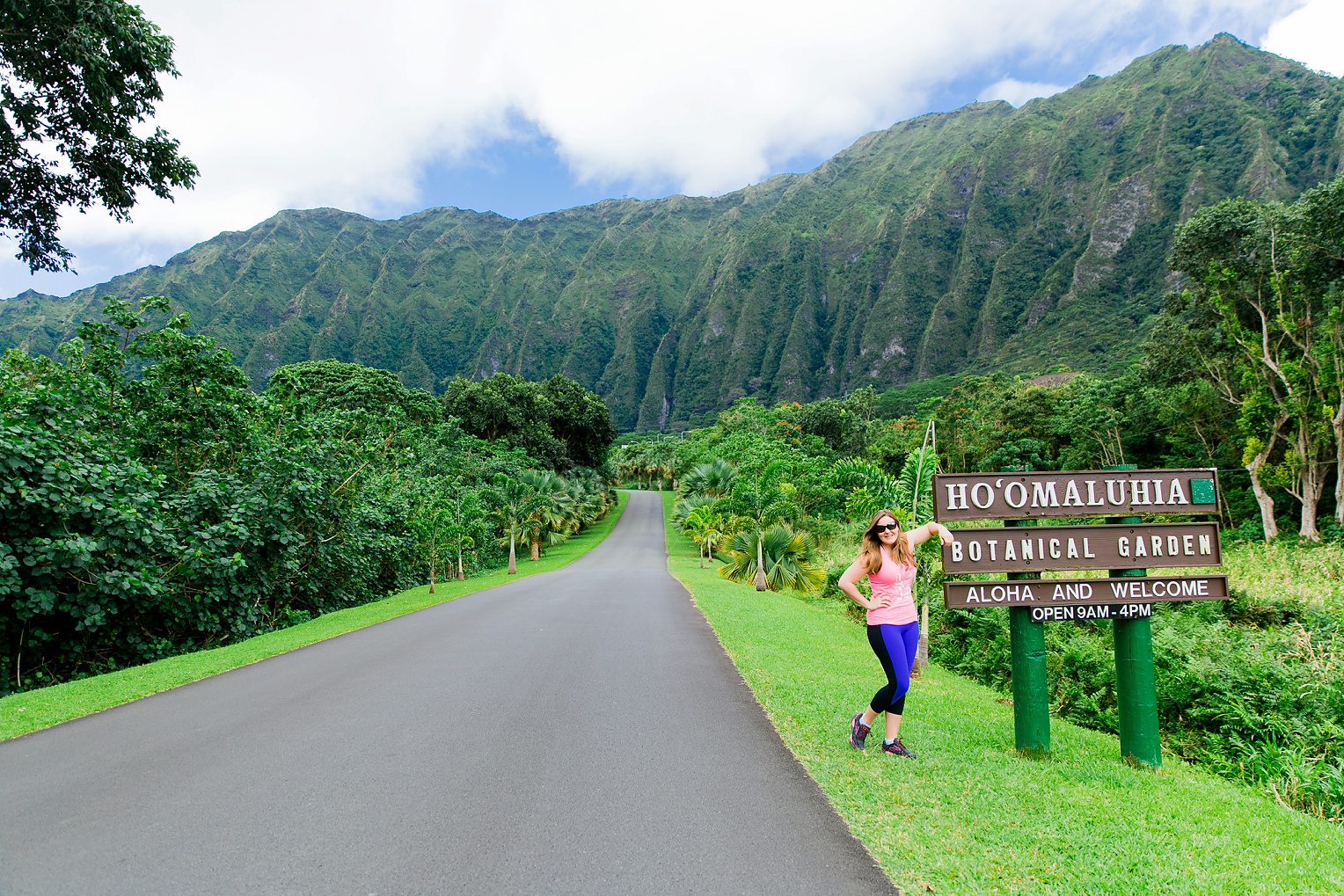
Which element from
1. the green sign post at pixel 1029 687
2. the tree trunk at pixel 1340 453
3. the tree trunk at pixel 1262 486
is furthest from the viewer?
the tree trunk at pixel 1262 486

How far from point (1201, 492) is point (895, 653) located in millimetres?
2935

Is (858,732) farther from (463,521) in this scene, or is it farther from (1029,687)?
(463,521)

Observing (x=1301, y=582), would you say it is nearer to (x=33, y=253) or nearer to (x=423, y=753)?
(x=423, y=753)

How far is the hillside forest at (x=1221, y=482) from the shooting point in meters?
7.33

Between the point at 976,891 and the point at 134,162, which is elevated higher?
the point at 134,162

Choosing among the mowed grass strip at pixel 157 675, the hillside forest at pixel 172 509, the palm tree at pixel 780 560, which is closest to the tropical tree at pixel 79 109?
the hillside forest at pixel 172 509

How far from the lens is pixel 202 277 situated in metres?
166

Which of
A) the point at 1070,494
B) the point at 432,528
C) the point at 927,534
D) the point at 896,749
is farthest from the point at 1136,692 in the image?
the point at 432,528

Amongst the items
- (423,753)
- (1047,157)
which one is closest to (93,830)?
(423,753)

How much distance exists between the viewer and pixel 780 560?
21984 millimetres

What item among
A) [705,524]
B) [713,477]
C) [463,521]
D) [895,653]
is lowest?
[705,524]

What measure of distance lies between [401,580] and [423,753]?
20.2 metres

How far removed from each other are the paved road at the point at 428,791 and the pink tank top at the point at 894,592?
135 cm

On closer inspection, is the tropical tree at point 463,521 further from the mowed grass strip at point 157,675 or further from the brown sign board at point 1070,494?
the brown sign board at point 1070,494
